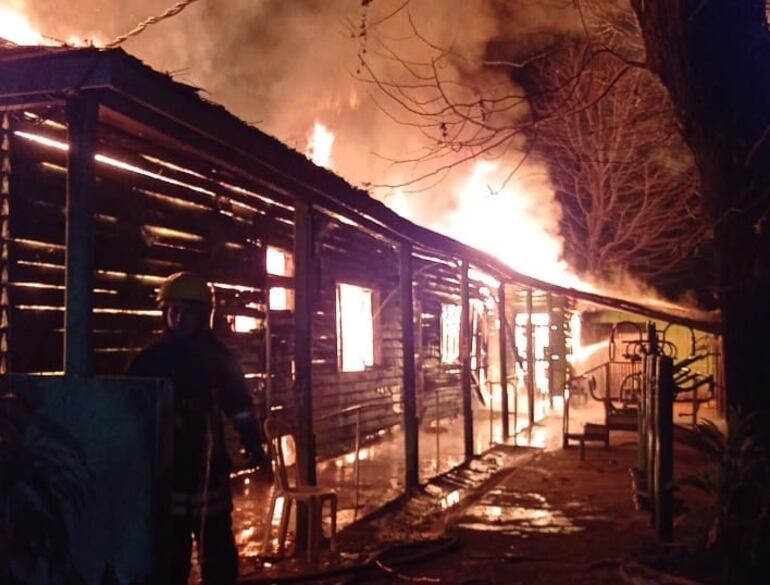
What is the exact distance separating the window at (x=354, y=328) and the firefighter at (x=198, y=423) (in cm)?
808

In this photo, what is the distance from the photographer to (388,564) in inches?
249

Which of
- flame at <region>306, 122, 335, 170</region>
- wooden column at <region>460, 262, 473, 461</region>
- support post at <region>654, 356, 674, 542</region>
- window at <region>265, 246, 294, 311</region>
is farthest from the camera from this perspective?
flame at <region>306, 122, 335, 170</region>

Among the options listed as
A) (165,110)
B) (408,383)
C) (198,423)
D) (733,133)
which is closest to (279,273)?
(408,383)

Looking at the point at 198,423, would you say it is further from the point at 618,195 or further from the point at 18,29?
the point at 618,195

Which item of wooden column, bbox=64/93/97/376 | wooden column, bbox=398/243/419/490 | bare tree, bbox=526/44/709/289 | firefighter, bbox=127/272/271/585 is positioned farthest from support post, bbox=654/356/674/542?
bare tree, bbox=526/44/709/289

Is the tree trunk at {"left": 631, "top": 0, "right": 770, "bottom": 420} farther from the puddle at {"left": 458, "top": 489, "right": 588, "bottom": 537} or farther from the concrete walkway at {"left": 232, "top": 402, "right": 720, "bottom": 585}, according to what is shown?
the puddle at {"left": 458, "top": 489, "right": 588, "bottom": 537}

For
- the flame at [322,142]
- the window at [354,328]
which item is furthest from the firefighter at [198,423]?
the flame at [322,142]

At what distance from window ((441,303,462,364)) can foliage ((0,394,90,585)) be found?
14.8 m

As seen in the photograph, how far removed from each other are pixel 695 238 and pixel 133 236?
68.7 feet

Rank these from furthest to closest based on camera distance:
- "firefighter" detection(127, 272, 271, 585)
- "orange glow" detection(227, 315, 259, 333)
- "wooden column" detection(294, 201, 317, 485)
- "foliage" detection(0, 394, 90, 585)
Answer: "orange glow" detection(227, 315, 259, 333)
"wooden column" detection(294, 201, 317, 485)
"firefighter" detection(127, 272, 271, 585)
"foliage" detection(0, 394, 90, 585)

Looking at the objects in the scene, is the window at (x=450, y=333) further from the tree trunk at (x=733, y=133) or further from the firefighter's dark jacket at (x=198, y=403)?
the firefighter's dark jacket at (x=198, y=403)

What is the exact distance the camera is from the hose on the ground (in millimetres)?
5845

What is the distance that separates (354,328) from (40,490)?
979 centimetres

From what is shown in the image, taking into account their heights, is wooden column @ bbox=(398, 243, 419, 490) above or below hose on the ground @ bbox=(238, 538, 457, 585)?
above
